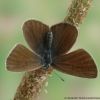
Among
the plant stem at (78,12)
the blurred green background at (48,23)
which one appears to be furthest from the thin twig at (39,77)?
the blurred green background at (48,23)

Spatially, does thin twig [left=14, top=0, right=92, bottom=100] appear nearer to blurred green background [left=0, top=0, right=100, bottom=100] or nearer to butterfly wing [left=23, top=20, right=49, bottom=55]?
butterfly wing [left=23, top=20, right=49, bottom=55]

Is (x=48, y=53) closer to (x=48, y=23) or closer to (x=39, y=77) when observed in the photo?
(x=39, y=77)

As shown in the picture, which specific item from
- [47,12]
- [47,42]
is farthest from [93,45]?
[47,42]

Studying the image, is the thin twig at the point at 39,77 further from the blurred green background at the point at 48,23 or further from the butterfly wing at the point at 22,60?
the blurred green background at the point at 48,23

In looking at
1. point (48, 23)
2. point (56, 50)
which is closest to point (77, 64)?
point (56, 50)

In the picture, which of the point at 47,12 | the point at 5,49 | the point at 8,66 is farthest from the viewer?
the point at 47,12

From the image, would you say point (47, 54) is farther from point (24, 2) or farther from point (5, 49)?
point (24, 2)

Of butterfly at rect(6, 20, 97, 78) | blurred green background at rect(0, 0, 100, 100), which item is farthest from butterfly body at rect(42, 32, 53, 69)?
blurred green background at rect(0, 0, 100, 100)
